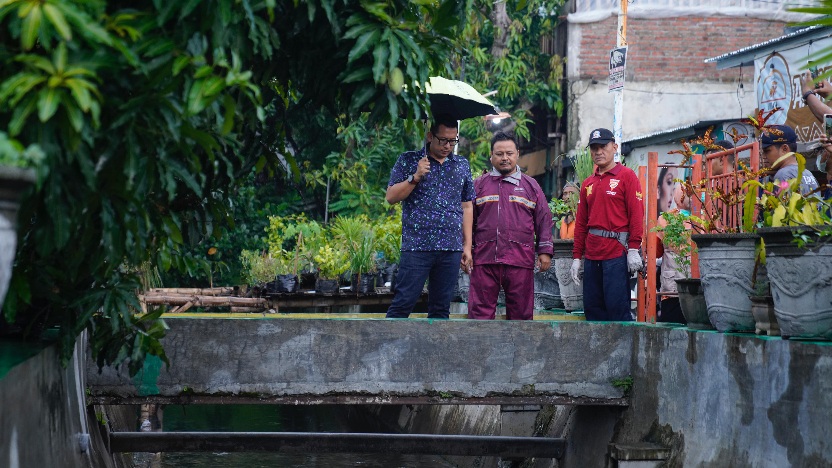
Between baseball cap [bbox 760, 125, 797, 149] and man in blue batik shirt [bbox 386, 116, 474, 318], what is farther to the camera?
man in blue batik shirt [bbox 386, 116, 474, 318]

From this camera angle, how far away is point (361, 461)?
12.1 m

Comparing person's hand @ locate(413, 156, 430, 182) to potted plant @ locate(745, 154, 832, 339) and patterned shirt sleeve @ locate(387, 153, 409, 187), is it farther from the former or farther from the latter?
potted plant @ locate(745, 154, 832, 339)

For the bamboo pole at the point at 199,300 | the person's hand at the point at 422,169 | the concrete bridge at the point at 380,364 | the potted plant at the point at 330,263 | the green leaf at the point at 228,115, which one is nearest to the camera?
the green leaf at the point at 228,115

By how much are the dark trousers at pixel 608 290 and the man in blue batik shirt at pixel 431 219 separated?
1124 millimetres

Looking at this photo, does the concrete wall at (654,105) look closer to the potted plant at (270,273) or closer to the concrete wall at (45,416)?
the potted plant at (270,273)

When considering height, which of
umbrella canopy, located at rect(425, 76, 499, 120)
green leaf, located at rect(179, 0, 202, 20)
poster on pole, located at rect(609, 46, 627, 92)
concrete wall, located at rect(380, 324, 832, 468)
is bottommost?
concrete wall, located at rect(380, 324, 832, 468)

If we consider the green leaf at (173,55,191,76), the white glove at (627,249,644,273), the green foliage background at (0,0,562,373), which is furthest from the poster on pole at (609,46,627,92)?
the green leaf at (173,55,191,76)

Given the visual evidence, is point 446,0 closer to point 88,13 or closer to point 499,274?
point 88,13

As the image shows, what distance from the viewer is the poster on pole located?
1273cm

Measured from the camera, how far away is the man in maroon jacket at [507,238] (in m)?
7.97

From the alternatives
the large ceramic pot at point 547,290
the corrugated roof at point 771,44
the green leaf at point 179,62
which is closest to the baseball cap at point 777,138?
the large ceramic pot at point 547,290

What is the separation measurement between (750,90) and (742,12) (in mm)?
1491

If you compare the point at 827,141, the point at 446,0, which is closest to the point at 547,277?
the point at 827,141

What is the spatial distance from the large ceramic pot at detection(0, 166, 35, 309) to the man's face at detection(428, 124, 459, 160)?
4.92 meters
